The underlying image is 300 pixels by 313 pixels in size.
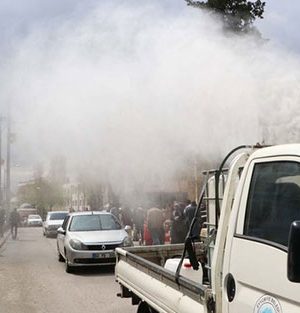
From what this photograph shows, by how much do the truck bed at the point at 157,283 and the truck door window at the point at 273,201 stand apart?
0.67m

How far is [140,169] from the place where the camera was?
17.5 m

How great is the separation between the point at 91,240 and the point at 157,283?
8.53 m

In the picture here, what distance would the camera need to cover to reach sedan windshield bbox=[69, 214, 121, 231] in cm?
1410

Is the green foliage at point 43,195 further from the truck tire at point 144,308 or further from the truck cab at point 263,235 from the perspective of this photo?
the truck cab at point 263,235

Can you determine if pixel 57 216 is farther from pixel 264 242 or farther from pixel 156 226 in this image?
pixel 264 242

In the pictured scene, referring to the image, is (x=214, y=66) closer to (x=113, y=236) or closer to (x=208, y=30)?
(x=208, y=30)

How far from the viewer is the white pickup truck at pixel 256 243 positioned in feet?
9.09

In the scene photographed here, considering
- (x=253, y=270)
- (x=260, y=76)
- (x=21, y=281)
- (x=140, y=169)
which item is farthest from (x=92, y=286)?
(x=253, y=270)

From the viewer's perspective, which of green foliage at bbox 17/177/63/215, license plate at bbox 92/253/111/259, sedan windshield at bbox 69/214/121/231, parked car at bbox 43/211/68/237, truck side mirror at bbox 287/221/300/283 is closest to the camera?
truck side mirror at bbox 287/221/300/283

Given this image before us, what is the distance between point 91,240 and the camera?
12992mm

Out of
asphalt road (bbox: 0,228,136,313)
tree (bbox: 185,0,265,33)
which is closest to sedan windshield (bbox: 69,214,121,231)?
asphalt road (bbox: 0,228,136,313)

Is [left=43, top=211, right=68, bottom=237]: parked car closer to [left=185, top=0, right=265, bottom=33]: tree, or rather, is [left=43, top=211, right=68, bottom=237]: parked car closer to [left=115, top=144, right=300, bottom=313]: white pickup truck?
[left=185, top=0, right=265, bottom=33]: tree

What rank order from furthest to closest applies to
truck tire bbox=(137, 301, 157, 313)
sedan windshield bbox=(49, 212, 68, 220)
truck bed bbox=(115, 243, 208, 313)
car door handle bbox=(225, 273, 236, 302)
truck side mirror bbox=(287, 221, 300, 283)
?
sedan windshield bbox=(49, 212, 68, 220) → truck tire bbox=(137, 301, 157, 313) → truck bed bbox=(115, 243, 208, 313) → car door handle bbox=(225, 273, 236, 302) → truck side mirror bbox=(287, 221, 300, 283)

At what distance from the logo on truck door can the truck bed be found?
652 millimetres
